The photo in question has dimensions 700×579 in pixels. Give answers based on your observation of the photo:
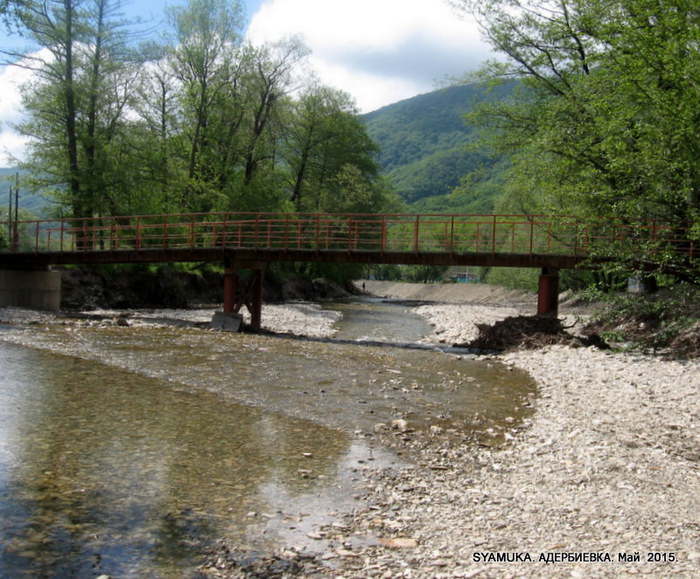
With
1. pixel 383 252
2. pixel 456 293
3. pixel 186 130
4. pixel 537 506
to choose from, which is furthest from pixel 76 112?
pixel 456 293

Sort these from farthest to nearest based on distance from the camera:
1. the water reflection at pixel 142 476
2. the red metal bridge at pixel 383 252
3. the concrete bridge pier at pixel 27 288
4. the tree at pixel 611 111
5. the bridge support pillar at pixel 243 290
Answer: the concrete bridge pier at pixel 27 288 < the bridge support pillar at pixel 243 290 < the red metal bridge at pixel 383 252 < the tree at pixel 611 111 < the water reflection at pixel 142 476

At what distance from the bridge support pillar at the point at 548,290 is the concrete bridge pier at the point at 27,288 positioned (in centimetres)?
2287

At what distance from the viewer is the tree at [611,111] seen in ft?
50.7

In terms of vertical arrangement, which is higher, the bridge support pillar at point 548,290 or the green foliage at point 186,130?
the green foliage at point 186,130

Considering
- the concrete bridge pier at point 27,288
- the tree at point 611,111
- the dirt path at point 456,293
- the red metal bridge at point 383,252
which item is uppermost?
the tree at point 611,111

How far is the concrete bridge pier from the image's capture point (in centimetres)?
2864

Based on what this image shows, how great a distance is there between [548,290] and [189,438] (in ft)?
57.0

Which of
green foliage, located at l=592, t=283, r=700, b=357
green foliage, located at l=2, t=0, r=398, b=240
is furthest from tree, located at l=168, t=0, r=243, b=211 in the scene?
green foliage, located at l=592, t=283, r=700, b=357

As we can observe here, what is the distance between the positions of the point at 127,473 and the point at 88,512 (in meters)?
1.13

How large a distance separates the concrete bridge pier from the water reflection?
1927cm

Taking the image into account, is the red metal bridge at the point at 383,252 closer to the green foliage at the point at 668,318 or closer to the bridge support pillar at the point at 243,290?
the bridge support pillar at the point at 243,290

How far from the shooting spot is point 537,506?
6.14 metres

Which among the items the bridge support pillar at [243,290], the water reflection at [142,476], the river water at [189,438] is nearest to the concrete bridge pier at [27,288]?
the bridge support pillar at [243,290]

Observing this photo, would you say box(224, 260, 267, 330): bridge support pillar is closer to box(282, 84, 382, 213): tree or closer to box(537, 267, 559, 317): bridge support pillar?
box(537, 267, 559, 317): bridge support pillar
